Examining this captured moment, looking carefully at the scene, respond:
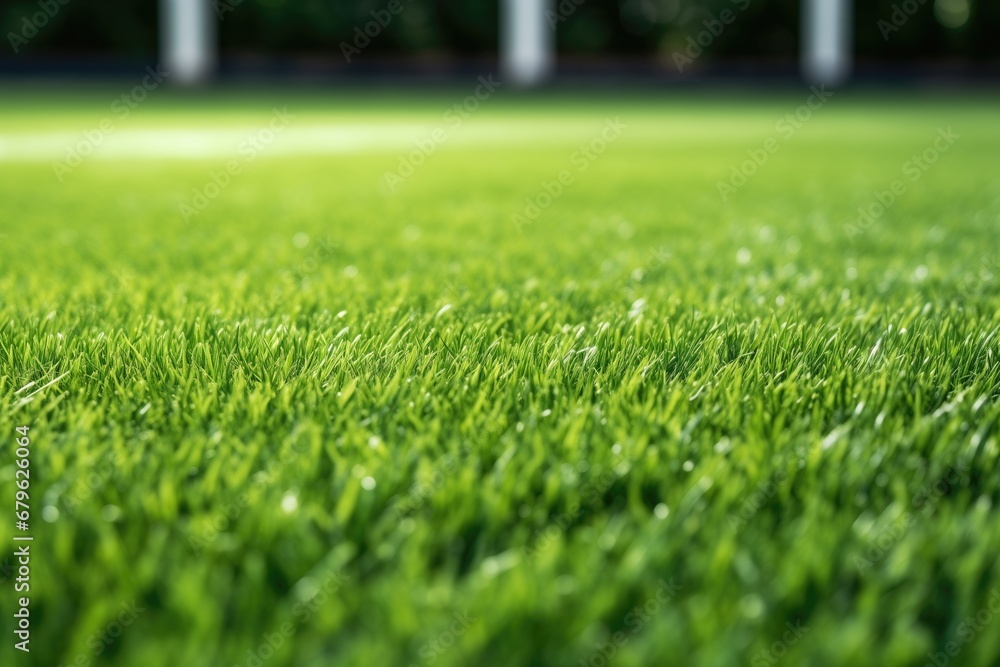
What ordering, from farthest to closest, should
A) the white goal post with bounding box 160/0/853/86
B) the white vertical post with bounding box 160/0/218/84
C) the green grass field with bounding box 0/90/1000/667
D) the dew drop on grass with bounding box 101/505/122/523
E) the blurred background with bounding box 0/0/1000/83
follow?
the blurred background with bounding box 0/0/1000/83
the white goal post with bounding box 160/0/853/86
the white vertical post with bounding box 160/0/218/84
the dew drop on grass with bounding box 101/505/122/523
the green grass field with bounding box 0/90/1000/667

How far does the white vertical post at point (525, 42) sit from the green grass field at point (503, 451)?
79.7 ft

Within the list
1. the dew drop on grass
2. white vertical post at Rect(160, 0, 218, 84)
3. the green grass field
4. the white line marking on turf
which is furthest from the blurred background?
the dew drop on grass

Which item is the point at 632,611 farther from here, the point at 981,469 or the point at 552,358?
the point at 552,358

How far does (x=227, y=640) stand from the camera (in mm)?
994

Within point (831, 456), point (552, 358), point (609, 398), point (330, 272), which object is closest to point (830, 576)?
point (831, 456)

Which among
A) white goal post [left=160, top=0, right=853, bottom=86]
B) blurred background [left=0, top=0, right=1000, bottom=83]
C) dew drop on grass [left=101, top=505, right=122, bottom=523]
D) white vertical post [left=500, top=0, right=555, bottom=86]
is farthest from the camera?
white vertical post [left=500, top=0, right=555, bottom=86]

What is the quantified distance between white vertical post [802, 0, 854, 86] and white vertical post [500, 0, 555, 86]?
7.70 m

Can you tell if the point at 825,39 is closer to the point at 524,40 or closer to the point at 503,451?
the point at 524,40

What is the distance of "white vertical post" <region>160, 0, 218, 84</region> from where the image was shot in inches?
1013

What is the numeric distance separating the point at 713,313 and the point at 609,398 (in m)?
0.80

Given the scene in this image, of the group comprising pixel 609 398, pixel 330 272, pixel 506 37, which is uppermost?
pixel 609 398

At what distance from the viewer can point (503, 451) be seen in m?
1.45

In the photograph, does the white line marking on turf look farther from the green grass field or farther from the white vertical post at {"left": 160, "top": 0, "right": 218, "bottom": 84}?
the white vertical post at {"left": 160, "top": 0, "right": 218, "bottom": 84}

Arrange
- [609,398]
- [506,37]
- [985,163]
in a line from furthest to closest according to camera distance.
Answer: [506,37]
[985,163]
[609,398]
